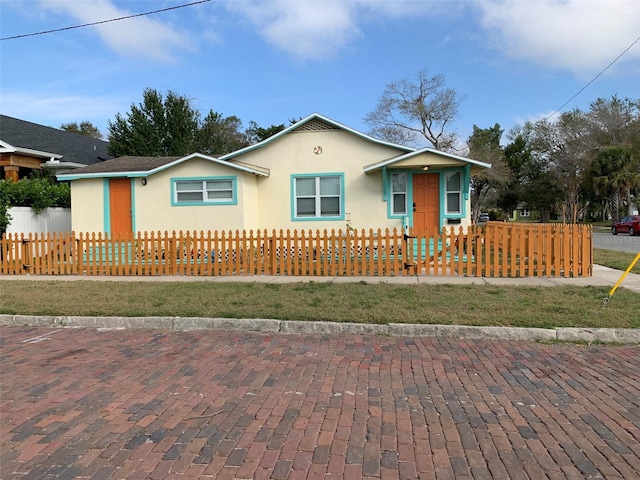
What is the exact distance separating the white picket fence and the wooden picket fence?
3.48 metres

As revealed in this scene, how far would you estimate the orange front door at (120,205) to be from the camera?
50.2ft

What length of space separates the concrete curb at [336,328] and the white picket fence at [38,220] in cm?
947

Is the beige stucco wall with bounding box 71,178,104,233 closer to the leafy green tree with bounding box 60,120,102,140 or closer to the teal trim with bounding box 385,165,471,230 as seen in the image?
the teal trim with bounding box 385,165,471,230

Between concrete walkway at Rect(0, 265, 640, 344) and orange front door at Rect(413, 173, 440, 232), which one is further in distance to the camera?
orange front door at Rect(413, 173, 440, 232)

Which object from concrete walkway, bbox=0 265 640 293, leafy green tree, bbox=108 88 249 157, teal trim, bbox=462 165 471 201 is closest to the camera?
concrete walkway, bbox=0 265 640 293

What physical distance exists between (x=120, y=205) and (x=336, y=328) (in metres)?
11.4

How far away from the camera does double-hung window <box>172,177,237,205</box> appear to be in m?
14.5

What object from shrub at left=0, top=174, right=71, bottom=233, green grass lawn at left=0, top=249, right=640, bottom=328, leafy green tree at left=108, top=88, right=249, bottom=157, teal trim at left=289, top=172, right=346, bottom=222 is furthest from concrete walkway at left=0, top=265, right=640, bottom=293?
leafy green tree at left=108, top=88, right=249, bottom=157

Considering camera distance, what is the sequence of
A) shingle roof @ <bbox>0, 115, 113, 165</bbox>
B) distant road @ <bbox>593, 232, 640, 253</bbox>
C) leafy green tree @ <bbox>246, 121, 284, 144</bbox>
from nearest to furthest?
distant road @ <bbox>593, 232, 640, 253</bbox>
shingle roof @ <bbox>0, 115, 113, 165</bbox>
leafy green tree @ <bbox>246, 121, 284, 144</bbox>

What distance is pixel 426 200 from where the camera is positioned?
14.9 m

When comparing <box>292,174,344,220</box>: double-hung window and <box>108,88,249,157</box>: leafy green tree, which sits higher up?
<box>108,88,249,157</box>: leafy green tree

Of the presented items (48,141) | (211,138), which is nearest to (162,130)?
(211,138)

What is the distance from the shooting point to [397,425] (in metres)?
3.73

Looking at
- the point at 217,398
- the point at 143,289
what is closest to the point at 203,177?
the point at 143,289
